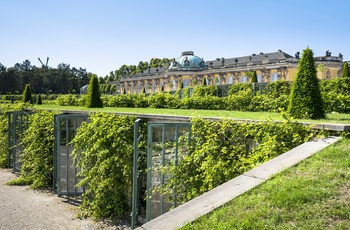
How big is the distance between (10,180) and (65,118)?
11.1 feet

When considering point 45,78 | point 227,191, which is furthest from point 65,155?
point 45,78

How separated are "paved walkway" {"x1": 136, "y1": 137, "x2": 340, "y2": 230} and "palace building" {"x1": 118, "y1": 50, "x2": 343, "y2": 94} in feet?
168

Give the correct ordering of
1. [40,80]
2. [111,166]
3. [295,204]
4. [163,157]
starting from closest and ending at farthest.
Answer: [295,204]
[163,157]
[111,166]
[40,80]

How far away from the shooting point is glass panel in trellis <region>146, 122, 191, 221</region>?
19.5 feet

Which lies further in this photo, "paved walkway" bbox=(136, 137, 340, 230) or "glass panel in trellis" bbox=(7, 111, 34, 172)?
"glass panel in trellis" bbox=(7, 111, 34, 172)

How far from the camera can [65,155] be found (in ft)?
29.9

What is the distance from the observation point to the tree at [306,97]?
8.00m

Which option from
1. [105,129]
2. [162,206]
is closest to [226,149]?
[162,206]

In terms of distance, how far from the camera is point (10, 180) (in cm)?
1057

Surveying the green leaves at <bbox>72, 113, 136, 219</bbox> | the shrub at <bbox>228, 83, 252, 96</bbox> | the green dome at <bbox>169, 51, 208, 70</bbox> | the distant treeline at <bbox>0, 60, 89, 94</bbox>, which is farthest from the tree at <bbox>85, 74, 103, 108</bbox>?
the distant treeline at <bbox>0, 60, 89, 94</bbox>

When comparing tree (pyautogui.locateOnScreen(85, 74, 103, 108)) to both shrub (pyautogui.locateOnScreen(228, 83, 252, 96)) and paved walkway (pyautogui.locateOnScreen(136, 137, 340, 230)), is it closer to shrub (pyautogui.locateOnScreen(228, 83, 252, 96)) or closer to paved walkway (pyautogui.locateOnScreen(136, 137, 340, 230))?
shrub (pyautogui.locateOnScreen(228, 83, 252, 96))

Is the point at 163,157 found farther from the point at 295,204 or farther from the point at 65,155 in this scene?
the point at 65,155

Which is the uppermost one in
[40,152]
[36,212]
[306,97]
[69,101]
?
[306,97]

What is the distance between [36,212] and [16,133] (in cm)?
559
